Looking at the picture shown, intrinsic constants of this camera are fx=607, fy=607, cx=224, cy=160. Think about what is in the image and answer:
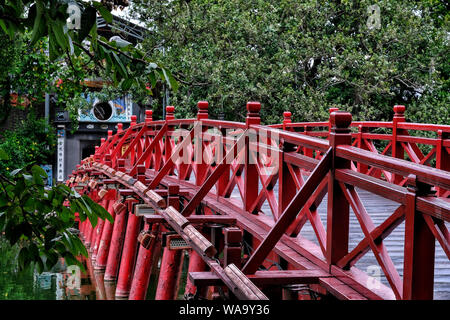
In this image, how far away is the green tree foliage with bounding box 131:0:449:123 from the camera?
14.6 meters

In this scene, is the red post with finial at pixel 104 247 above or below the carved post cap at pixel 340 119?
below

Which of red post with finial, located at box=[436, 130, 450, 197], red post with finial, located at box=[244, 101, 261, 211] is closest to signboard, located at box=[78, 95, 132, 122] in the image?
red post with finial, located at box=[436, 130, 450, 197]

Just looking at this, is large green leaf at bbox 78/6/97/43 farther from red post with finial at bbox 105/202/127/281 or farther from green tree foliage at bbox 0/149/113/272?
red post with finial at bbox 105/202/127/281

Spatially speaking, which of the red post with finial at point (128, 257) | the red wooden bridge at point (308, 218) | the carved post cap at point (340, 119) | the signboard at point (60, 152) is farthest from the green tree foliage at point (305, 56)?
the carved post cap at point (340, 119)

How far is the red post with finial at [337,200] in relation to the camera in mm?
3684

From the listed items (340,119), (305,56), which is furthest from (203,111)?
(305,56)

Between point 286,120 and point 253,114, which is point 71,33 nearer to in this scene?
point 253,114

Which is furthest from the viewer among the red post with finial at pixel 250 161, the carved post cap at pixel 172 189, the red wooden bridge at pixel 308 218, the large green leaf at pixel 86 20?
the carved post cap at pixel 172 189

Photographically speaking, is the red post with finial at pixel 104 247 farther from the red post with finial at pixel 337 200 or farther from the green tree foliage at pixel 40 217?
the green tree foliage at pixel 40 217

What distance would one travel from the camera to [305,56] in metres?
15.1

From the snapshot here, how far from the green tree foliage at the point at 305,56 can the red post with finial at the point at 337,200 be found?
10.6m

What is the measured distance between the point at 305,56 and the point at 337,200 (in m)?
11.8

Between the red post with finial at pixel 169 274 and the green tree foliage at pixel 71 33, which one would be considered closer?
the green tree foliage at pixel 71 33
